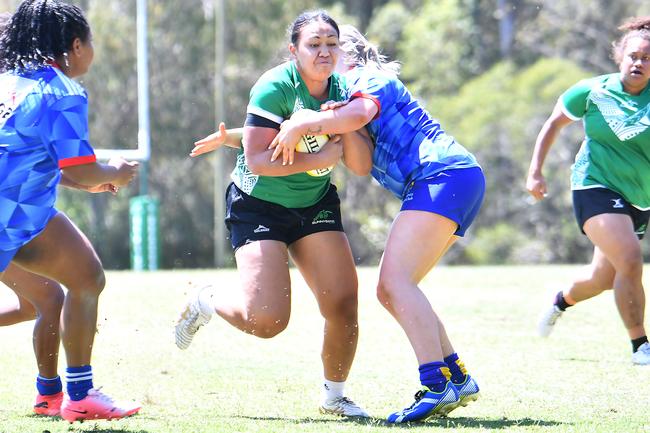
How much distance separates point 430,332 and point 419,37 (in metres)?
33.0

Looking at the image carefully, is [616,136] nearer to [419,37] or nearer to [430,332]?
[430,332]

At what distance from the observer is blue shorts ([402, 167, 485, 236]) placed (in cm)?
558

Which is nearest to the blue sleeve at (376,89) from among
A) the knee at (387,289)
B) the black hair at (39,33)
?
the knee at (387,289)

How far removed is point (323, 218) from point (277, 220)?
0.82 ft

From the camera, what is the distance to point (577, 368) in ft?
24.1

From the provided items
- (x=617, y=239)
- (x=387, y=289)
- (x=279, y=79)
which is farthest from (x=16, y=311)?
(x=617, y=239)

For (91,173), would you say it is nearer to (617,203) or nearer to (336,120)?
(336,120)

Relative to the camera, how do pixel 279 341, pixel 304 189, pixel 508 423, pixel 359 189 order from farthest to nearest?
pixel 359 189 → pixel 279 341 → pixel 304 189 → pixel 508 423

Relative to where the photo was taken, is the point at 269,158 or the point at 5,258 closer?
the point at 5,258

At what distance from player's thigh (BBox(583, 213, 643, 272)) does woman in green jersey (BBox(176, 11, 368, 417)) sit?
99.5 inches

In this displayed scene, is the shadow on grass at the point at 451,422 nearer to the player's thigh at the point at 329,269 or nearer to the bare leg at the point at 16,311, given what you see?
the player's thigh at the point at 329,269

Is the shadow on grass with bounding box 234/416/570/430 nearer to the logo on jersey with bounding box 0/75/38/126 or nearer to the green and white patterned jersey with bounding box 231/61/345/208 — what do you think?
the green and white patterned jersey with bounding box 231/61/345/208

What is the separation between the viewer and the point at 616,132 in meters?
7.88

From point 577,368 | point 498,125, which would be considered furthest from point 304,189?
point 498,125
